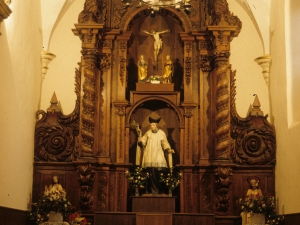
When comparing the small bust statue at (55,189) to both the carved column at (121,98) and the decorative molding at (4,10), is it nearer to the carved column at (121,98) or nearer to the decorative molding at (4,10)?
the carved column at (121,98)

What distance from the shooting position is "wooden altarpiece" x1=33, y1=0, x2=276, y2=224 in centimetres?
1514

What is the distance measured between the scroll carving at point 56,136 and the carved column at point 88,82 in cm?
47

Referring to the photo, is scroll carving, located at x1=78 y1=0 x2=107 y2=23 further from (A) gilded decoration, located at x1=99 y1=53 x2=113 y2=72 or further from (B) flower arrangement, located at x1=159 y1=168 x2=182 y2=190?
(B) flower arrangement, located at x1=159 y1=168 x2=182 y2=190

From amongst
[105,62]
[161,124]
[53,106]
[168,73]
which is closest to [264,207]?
[161,124]

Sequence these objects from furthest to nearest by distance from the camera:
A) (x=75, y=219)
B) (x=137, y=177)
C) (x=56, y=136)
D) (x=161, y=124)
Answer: (x=161, y=124)
(x=56, y=136)
(x=137, y=177)
(x=75, y=219)

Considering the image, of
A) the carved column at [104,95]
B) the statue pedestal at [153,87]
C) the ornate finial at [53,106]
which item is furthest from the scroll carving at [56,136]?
the statue pedestal at [153,87]

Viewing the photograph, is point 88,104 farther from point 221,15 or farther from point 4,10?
point 4,10

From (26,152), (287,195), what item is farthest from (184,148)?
(26,152)

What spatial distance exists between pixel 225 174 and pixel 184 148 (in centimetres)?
134

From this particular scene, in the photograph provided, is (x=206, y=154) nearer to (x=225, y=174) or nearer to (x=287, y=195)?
(x=225, y=174)

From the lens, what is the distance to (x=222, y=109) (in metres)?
15.2

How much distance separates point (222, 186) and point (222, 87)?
230cm

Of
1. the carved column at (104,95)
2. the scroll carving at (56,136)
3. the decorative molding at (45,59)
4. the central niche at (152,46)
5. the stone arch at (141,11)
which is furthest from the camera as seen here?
the central niche at (152,46)

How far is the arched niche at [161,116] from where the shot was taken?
15898 millimetres
